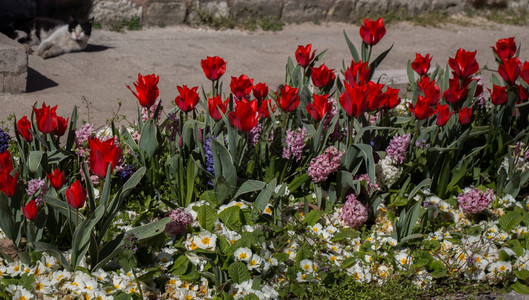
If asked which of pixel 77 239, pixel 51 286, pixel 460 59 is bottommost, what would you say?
pixel 51 286

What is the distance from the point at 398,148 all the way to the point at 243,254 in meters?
0.88

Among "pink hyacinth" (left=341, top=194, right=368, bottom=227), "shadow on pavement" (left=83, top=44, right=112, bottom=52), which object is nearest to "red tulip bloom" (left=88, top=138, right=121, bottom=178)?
"pink hyacinth" (left=341, top=194, right=368, bottom=227)

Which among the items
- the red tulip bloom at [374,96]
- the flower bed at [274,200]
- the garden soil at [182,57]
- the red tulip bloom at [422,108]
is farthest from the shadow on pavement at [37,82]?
the red tulip bloom at [422,108]

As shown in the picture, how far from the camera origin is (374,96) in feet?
8.91

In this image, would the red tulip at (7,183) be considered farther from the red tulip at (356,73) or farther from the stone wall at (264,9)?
the stone wall at (264,9)

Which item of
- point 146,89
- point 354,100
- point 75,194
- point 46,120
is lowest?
point 75,194

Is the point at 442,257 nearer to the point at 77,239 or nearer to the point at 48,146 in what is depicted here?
the point at 77,239

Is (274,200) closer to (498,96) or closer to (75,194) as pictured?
(75,194)

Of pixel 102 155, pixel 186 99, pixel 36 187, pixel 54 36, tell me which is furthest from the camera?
pixel 54 36

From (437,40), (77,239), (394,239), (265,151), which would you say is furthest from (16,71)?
(437,40)

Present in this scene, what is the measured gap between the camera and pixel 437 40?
7648 millimetres

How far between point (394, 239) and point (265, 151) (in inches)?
27.9

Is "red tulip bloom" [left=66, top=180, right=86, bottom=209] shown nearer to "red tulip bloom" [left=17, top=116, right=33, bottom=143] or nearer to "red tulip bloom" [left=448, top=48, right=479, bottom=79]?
"red tulip bloom" [left=17, top=116, right=33, bottom=143]

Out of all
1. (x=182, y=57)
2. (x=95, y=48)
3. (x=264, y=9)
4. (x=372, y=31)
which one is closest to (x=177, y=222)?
(x=372, y=31)
